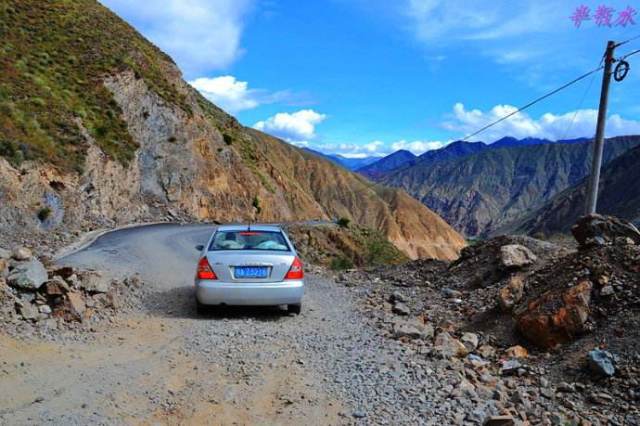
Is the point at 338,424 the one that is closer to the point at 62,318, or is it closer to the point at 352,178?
the point at 62,318

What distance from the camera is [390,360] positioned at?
5875 millimetres

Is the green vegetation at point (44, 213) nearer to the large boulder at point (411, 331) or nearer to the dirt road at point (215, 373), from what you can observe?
the dirt road at point (215, 373)

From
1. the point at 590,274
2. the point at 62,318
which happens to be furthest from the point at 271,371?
the point at 590,274

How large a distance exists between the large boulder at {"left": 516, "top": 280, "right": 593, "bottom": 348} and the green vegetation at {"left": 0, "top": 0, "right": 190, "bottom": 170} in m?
18.5

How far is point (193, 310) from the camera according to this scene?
26.8 ft

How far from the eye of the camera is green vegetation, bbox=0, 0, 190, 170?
2216 centimetres

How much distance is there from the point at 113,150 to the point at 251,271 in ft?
76.8

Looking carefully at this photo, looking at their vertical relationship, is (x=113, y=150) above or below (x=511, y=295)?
above

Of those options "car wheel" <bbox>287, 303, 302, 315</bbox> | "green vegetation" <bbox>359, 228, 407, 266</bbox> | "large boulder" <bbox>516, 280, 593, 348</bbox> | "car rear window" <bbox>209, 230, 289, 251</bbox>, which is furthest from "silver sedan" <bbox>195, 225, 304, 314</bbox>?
"green vegetation" <bbox>359, 228, 407, 266</bbox>

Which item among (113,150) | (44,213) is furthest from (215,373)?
(113,150)

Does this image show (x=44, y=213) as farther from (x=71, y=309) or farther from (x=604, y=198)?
(x=604, y=198)

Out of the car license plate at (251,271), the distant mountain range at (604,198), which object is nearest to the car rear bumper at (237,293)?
the car license plate at (251,271)

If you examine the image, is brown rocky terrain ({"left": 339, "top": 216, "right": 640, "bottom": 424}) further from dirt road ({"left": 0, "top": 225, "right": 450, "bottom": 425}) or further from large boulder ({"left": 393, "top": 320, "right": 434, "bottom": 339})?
dirt road ({"left": 0, "top": 225, "right": 450, "bottom": 425})

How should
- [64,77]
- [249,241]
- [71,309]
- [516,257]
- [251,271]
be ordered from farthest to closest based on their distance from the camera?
[64,77] → [516,257] → [249,241] → [251,271] → [71,309]
